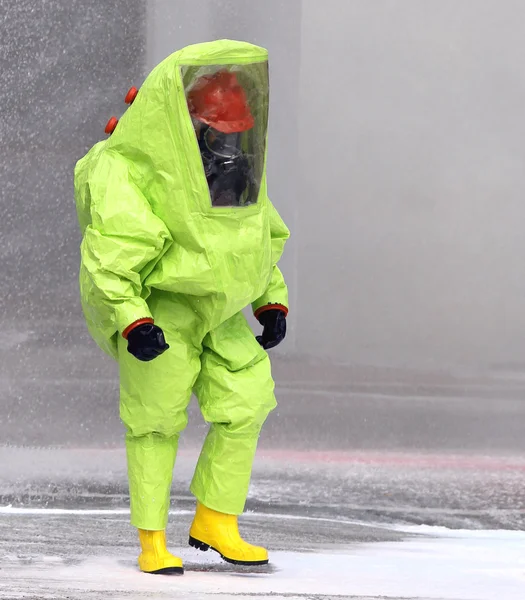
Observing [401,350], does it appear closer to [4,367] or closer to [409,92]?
[409,92]

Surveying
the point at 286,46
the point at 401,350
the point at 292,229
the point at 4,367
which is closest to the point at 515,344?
the point at 401,350

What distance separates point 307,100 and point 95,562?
5.33ft

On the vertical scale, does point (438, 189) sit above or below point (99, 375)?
above

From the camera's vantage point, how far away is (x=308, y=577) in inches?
102

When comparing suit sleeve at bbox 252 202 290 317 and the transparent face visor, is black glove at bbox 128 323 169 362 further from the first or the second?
suit sleeve at bbox 252 202 290 317

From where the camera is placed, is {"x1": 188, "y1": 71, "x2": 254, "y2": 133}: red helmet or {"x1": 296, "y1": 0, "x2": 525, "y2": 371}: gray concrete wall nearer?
{"x1": 188, "y1": 71, "x2": 254, "y2": 133}: red helmet

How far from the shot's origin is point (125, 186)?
2.42m

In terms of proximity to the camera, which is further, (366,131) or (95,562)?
(366,131)

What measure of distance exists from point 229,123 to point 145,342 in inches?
18.4

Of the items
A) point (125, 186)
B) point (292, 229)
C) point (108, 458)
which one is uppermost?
point (125, 186)

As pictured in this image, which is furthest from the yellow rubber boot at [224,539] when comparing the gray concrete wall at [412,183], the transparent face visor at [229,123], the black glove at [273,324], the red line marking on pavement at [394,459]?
the gray concrete wall at [412,183]

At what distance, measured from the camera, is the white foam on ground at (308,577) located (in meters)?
2.43

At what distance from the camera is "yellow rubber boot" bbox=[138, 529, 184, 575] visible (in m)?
2.55

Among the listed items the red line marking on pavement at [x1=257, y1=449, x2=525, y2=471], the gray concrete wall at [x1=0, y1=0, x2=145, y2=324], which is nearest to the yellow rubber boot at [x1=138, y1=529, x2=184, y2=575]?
the red line marking on pavement at [x1=257, y1=449, x2=525, y2=471]
